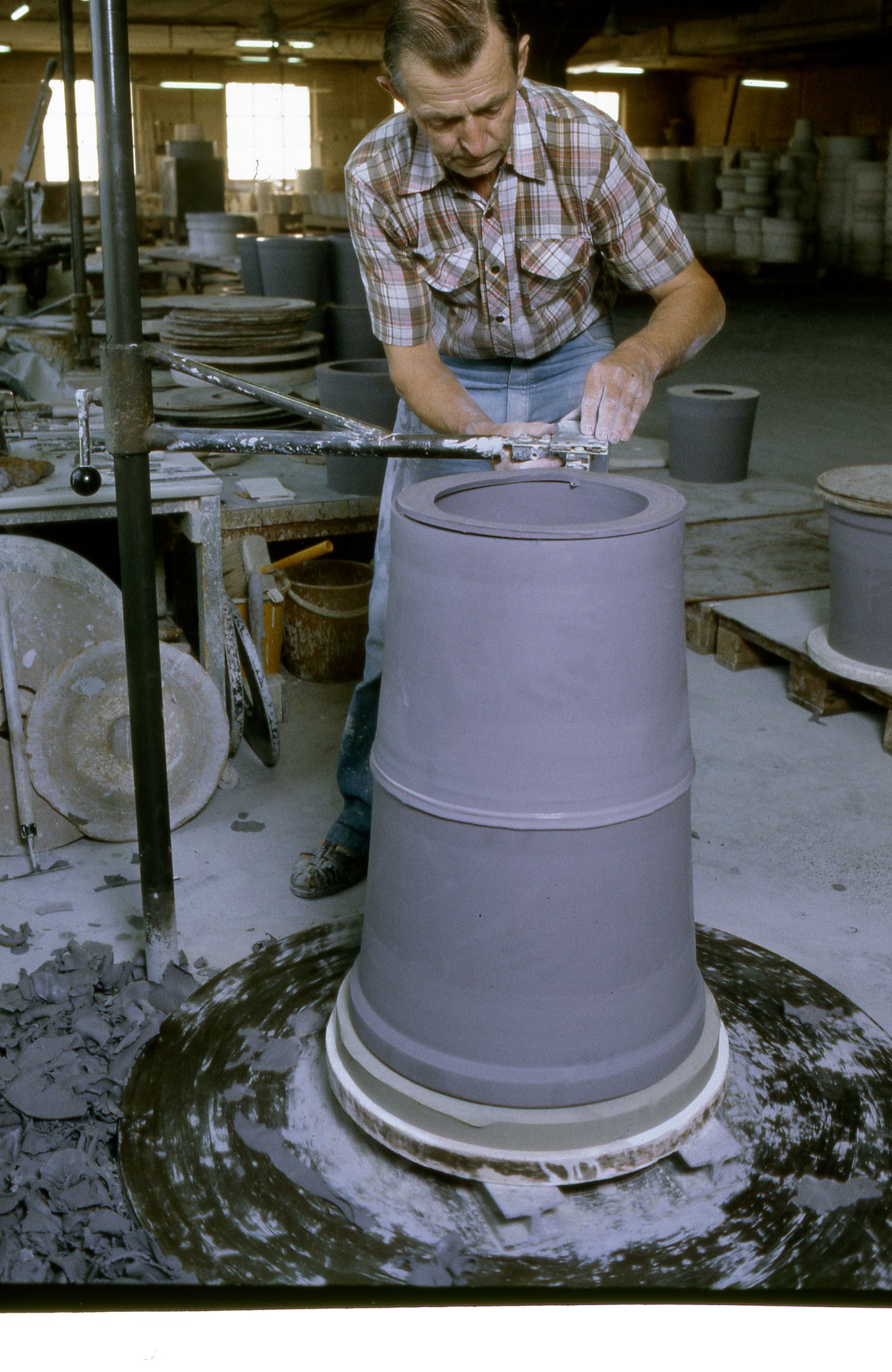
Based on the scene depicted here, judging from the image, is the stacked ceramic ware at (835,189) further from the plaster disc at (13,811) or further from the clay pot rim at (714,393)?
the plaster disc at (13,811)

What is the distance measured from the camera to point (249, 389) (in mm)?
1996

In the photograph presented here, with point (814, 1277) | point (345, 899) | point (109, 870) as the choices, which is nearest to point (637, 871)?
point (814, 1277)

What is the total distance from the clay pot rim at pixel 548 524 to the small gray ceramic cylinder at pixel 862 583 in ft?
4.90

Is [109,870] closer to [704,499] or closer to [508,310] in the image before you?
[508,310]

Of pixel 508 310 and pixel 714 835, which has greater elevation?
pixel 508 310

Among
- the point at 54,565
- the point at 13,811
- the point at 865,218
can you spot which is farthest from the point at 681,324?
the point at 865,218

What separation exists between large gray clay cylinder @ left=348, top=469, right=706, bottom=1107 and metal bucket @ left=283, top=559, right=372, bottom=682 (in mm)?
1867

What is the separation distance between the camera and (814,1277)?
5.17 feet

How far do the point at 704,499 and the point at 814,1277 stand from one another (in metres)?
3.79

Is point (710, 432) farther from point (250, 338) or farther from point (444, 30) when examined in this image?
point (444, 30)

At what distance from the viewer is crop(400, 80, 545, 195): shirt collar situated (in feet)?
7.07

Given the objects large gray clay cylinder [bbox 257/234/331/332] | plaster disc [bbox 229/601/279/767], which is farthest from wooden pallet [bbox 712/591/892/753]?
large gray clay cylinder [bbox 257/234/331/332]

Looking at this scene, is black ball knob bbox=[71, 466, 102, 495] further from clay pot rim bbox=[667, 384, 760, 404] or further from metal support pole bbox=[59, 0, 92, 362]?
metal support pole bbox=[59, 0, 92, 362]

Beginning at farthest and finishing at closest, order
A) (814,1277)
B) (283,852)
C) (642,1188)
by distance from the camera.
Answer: (283,852), (642,1188), (814,1277)
